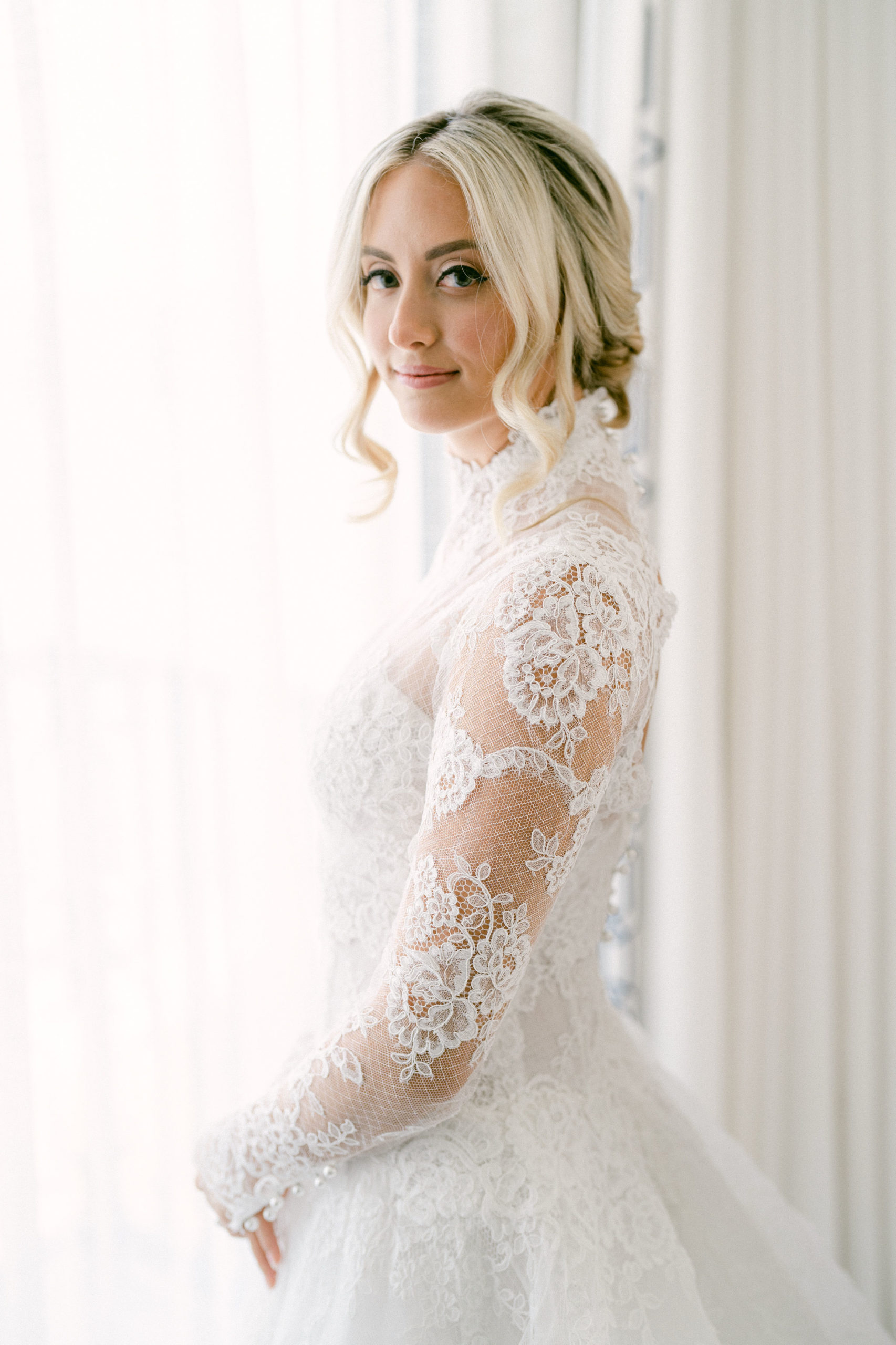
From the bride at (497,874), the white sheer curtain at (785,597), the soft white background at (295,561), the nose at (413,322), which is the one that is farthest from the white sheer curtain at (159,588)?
the white sheer curtain at (785,597)

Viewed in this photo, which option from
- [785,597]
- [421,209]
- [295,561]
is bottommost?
Answer: [785,597]

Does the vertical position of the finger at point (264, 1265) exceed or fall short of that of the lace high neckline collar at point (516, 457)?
it falls short

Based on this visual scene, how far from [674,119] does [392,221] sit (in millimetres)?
843

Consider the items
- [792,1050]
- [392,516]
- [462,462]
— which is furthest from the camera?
[792,1050]

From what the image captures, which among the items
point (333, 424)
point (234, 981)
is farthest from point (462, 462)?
point (234, 981)

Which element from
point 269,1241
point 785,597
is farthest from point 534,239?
point 269,1241

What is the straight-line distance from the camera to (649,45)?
64.1 inches

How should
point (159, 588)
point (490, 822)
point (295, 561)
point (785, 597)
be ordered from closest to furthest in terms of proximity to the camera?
1. point (490, 822)
2. point (159, 588)
3. point (295, 561)
4. point (785, 597)

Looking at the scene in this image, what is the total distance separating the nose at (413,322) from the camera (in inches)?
40.3

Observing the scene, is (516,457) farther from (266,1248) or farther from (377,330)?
(266,1248)

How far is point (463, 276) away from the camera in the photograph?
1022mm

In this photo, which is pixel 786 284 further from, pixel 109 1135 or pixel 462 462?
pixel 109 1135

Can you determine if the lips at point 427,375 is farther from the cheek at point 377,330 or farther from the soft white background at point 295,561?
the soft white background at point 295,561

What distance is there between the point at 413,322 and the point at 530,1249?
0.96 m
